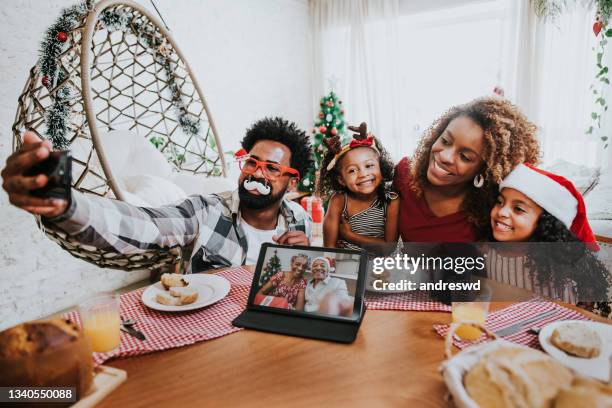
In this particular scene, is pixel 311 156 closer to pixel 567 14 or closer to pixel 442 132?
pixel 442 132

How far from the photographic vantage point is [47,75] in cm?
167

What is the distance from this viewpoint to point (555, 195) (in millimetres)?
1148

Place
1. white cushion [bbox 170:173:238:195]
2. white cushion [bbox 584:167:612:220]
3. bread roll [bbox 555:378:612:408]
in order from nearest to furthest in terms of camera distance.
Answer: bread roll [bbox 555:378:612:408], white cushion [bbox 584:167:612:220], white cushion [bbox 170:173:238:195]

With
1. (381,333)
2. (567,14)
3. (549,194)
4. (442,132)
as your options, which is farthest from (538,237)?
(567,14)

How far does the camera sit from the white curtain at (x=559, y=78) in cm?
373

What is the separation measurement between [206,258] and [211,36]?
3.21 meters

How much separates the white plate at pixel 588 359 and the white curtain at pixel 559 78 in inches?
146

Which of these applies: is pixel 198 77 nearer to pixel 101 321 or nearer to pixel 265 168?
pixel 265 168

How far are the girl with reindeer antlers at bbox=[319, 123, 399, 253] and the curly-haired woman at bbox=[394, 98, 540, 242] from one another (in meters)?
0.13

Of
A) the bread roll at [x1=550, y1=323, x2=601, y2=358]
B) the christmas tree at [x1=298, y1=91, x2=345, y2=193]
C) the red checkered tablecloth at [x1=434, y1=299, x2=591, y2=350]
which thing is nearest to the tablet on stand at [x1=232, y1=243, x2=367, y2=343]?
the red checkered tablecloth at [x1=434, y1=299, x2=591, y2=350]

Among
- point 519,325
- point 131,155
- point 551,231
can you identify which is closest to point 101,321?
point 519,325

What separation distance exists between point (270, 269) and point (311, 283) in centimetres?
12

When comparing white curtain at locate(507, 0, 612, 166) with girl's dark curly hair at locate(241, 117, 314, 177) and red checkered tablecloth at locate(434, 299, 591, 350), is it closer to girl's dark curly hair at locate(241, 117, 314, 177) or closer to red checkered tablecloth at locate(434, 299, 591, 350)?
girl's dark curly hair at locate(241, 117, 314, 177)

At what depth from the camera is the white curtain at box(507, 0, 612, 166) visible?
3727 mm
